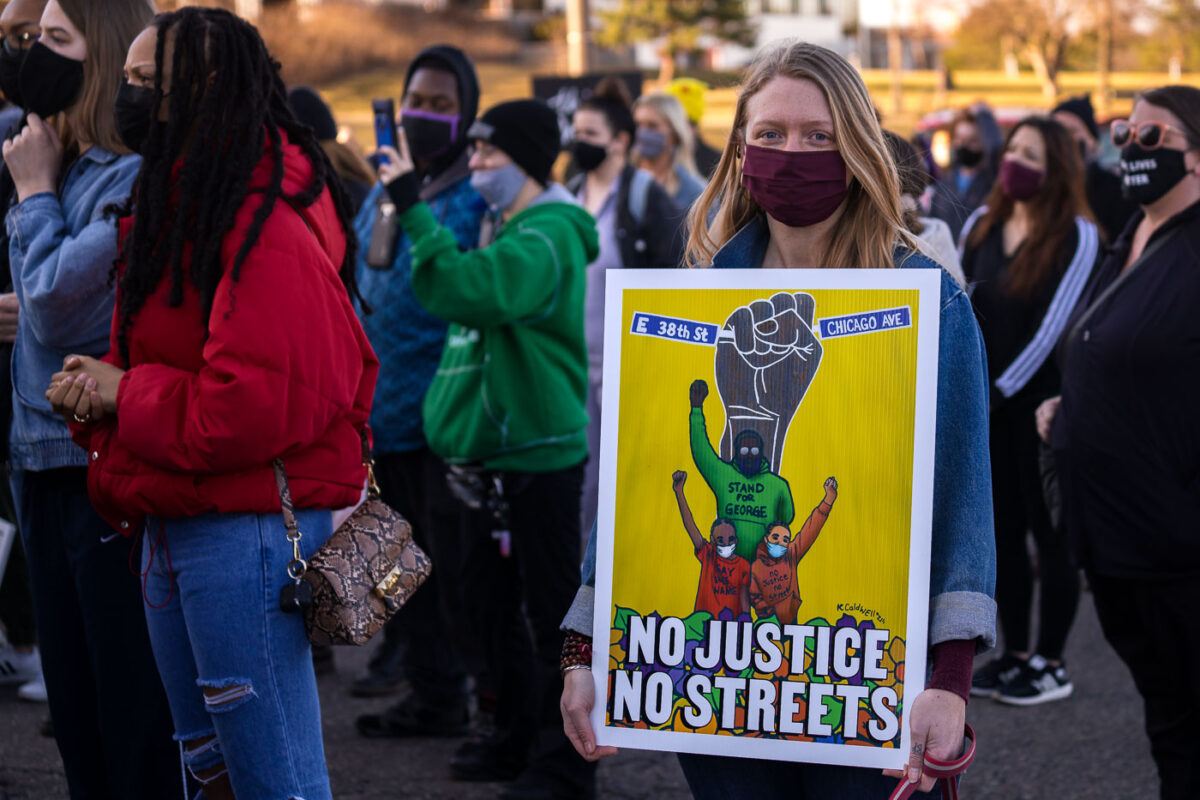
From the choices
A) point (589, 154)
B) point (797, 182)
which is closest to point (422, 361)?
point (589, 154)

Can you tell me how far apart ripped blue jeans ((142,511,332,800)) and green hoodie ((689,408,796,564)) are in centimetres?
95

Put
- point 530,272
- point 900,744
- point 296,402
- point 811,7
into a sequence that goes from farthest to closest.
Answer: point 811,7, point 530,272, point 296,402, point 900,744

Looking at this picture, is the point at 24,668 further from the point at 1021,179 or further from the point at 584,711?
the point at 1021,179

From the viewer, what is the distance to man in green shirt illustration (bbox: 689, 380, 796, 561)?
1.86m

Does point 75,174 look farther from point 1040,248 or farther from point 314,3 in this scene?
point 314,3

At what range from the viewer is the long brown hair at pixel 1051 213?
520 centimetres

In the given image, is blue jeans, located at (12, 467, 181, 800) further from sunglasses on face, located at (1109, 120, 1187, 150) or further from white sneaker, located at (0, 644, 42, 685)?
sunglasses on face, located at (1109, 120, 1187, 150)

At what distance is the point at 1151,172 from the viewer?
3.68m

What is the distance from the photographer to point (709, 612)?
6.18ft

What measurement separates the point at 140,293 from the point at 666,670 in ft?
4.13

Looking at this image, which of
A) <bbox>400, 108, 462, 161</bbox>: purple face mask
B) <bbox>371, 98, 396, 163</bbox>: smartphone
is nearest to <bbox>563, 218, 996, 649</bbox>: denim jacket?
<bbox>371, 98, 396, 163</bbox>: smartphone

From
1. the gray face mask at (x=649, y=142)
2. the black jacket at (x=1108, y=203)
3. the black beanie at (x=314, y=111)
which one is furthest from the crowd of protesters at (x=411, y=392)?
the gray face mask at (x=649, y=142)

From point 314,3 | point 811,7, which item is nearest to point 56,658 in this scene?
point 314,3

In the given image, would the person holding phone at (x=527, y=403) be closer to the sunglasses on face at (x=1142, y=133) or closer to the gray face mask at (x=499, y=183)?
the gray face mask at (x=499, y=183)
